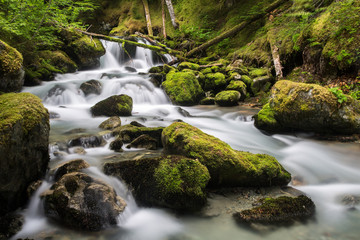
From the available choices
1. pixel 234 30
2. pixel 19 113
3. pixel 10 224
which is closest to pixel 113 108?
pixel 19 113

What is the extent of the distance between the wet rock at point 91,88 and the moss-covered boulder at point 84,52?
438 cm

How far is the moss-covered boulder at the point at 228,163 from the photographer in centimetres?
332

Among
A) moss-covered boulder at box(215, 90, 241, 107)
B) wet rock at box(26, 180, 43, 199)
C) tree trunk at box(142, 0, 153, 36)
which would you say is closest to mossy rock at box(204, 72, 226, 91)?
moss-covered boulder at box(215, 90, 241, 107)

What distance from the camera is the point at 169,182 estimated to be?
294 centimetres

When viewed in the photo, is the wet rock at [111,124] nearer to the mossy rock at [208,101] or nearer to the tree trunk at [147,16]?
the mossy rock at [208,101]

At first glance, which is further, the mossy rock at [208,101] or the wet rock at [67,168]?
the mossy rock at [208,101]

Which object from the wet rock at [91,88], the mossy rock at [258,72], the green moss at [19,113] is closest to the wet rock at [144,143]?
the green moss at [19,113]

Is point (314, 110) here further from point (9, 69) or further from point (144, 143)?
point (9, 69)

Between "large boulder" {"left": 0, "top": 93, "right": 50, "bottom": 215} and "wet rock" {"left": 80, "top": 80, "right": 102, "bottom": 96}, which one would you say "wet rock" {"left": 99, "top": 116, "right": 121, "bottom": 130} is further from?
"wet rock" {"left": 80, "top": 80, "right": 102, "bottom": 96}

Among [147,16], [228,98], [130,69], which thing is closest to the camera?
[228,98]

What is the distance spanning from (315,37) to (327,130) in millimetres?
4060

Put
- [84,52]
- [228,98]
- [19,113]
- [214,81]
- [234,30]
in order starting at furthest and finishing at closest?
[234,30], [84,52], [214,81], [228,98], [19,113]

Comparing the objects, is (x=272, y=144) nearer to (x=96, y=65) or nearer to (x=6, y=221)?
(x=6, y=221)

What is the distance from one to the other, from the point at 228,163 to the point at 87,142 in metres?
3.18
